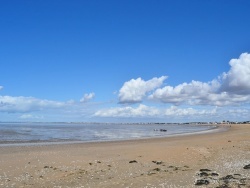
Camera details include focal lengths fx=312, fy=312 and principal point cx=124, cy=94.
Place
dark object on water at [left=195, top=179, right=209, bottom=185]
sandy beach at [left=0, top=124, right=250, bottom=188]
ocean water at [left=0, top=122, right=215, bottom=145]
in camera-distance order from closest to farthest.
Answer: dark object on water at [left=195, top=179, right=209, bottom=185] < sandy beach at [left=0, top=124, right=250, bottom=188] < ocean water at [left=0, top=122, right=215, bottom=145]

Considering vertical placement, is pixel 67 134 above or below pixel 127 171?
above

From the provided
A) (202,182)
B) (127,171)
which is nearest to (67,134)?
(127,171)

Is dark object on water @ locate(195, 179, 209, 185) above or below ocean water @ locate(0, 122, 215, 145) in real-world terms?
below

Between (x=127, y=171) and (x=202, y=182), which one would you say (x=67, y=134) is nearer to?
(x=127, y=171)

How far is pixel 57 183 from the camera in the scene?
15.2 m

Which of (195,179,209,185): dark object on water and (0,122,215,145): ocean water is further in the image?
(0,122,215,145): ocean water

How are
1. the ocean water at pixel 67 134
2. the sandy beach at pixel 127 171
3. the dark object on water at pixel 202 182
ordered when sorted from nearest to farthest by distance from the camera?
1. the dark object on water at pixel 202 182
2. the sandy beach at pixel 127 171
3. the ocean water at pixel 67 134

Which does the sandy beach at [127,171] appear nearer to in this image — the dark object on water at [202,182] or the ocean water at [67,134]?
the dark object on water at [202,182]

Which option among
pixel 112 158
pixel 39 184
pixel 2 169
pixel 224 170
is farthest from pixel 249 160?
pixel 2 169

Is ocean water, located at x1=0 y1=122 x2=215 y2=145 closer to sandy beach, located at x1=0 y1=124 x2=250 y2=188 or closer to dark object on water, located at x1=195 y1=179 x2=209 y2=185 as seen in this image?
sandy beach, located at x1=0 y1=124 x2=250 y2=188

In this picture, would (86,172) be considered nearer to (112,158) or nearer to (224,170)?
(112,158)

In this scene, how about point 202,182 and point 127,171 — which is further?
point 127,171

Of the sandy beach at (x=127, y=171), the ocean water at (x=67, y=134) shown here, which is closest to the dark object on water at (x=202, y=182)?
the sandy beach at (x=127, y=171)

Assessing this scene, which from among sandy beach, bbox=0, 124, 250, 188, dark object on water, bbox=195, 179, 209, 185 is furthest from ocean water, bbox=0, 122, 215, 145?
dark object on water, bbox=195, 179, 209, 185
